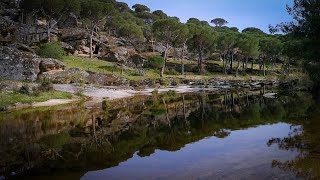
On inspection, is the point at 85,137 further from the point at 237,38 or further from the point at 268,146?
the point at 237,38

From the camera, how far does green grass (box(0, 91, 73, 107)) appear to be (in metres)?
36.3

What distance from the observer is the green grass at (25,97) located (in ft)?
119

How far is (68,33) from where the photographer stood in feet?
321

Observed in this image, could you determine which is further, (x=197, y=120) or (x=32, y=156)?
(x=197, y=120)

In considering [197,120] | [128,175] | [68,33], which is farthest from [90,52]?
[128,175]

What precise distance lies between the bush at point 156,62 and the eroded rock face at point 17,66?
41617mm

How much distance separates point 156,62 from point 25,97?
188ft

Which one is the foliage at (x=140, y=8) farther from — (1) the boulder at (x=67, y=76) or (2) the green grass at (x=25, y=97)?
(2) the green grass at (x=25, y=97)

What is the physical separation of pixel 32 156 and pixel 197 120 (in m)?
16.2

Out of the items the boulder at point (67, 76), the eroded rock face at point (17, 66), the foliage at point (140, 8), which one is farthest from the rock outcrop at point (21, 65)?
the foliage at point (140, 8)

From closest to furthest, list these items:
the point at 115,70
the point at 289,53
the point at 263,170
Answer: the point at 263,170 < the point at 289,53 < the point at 115,70

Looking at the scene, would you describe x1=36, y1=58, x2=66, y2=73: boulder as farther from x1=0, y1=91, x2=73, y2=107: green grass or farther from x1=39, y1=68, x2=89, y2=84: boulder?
x1=0, y1=91, x2=73, y2=107: green grass

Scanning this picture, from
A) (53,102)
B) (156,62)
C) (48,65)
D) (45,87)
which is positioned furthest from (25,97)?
(156,62)

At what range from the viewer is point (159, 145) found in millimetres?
20516
